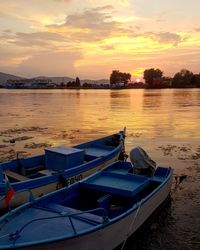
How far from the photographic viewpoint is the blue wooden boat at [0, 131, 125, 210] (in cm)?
1312

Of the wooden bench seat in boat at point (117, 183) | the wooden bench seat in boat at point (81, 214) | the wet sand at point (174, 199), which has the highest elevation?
the wooden bench seat in boat at point (117, 183)

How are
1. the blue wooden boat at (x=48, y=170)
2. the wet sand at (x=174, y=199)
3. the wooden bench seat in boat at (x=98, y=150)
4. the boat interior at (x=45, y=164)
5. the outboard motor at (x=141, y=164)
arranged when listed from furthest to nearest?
the wooden bench seat in boat at (x=98, y=150)
the boat interior at (x=45, y=164)
the outboard motor at (x=141, y=164)
the blue wooden boat at (x=48, y=170)
the wet sand at (x=174, y=199)

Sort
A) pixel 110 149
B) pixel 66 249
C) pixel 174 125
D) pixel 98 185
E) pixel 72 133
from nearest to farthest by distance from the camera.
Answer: pixel 66 249
pixel 98 185
pixel 110 149
pixel 72 133
pixel 174 125

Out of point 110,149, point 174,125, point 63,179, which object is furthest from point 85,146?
point 174,125

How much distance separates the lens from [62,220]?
983cm

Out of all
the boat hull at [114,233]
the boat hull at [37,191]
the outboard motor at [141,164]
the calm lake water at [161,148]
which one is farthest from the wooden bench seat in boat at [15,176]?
the calm lake water at [161,148]

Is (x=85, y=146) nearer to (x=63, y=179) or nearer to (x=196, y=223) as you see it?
(x=63, y=179)

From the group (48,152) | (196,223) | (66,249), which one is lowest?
(196,223)

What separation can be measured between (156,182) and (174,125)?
26044mm

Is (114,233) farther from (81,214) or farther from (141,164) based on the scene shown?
(141,164)

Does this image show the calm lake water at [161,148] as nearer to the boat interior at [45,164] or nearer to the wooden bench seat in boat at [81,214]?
the wooden bench seat in boat at [81,214]

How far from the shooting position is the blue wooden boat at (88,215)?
8.86 meters

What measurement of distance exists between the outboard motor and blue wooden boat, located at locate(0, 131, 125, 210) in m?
2.52

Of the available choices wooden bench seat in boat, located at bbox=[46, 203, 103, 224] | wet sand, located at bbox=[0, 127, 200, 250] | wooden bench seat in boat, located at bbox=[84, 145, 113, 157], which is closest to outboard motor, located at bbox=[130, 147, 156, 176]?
wet sand, located at bbox=[0, 127, 200, 250]
